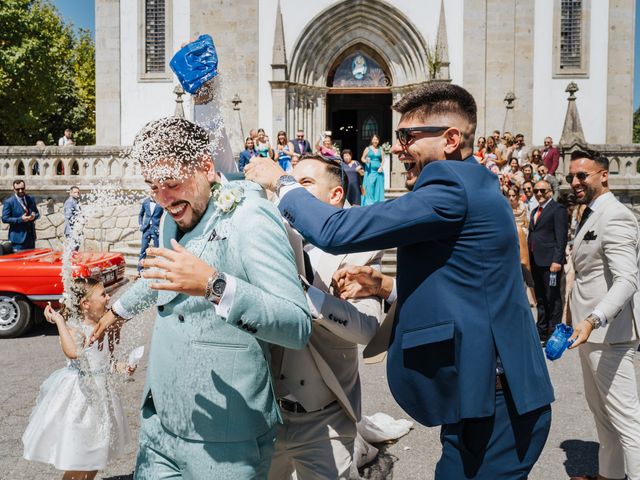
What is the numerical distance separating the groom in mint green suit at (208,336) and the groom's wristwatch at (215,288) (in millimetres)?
242

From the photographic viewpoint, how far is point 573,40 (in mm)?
21328

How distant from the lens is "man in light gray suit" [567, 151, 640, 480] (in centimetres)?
396

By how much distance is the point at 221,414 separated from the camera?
2.36m

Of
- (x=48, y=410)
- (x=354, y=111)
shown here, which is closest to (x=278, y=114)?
(x=354, y=111)

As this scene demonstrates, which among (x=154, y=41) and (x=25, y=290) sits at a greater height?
(x=154, y=41)

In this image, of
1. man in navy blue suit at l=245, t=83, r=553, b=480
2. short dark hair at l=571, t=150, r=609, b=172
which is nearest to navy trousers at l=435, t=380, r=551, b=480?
man in navy blue suit at l=245, t=83, r=553, b=480

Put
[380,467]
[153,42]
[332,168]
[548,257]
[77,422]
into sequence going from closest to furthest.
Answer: [332,168] → [77,422] → [380,467] → [548,257] → [153,42]

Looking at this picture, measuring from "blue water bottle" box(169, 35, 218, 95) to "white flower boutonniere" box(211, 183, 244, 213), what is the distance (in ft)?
3.00

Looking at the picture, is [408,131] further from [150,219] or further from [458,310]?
[150,219]

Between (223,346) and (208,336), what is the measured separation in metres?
0.07

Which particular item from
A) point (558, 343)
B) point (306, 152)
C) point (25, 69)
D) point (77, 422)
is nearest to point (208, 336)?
point (77, 422)

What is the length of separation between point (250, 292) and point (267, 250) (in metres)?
0.26

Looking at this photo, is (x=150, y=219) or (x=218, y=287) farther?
(x=150, y=219)

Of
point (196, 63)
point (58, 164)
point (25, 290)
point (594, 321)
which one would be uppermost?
point (58, 164)
